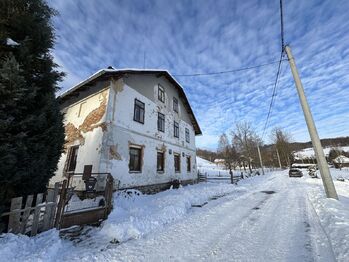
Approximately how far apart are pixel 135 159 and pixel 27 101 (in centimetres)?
823

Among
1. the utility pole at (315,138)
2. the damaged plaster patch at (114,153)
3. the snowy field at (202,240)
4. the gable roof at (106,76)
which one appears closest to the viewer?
the snowy field at (202,240)

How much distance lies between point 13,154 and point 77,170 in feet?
24.5

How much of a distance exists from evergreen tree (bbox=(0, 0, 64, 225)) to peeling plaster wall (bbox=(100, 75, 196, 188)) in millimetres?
4953

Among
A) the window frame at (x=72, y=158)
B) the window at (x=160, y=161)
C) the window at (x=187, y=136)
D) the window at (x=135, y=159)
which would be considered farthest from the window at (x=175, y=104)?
the window frame at (x=72, y=158)

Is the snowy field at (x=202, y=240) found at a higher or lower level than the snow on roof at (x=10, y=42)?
lower

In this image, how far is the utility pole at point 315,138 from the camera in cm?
829

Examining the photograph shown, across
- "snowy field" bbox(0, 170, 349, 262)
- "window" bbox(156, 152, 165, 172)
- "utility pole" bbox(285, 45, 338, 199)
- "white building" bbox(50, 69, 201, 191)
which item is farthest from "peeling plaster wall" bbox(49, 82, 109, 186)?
"utility pole" bbox(285, 45, 338, 199)

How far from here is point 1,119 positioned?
433cm

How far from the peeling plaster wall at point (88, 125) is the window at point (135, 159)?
232 cm

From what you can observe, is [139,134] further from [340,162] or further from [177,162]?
[340,162]

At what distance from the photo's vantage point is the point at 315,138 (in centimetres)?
893

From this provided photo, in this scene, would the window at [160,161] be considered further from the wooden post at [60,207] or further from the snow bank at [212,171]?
the snow bank at [212,171]

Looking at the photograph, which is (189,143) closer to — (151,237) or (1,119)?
(151,237)

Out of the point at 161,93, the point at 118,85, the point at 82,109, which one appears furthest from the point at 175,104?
the point at 82,109
